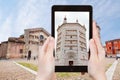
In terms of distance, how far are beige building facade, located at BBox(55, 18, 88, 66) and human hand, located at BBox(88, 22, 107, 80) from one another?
1.53ft

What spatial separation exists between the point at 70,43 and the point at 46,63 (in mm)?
648

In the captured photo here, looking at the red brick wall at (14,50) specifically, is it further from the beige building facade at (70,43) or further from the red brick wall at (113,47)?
the beige building facade at (70,43)

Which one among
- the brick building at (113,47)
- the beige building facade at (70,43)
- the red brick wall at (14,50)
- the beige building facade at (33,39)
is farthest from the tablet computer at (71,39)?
the brick building at (113,47)

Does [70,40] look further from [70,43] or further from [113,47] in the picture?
[113,47]

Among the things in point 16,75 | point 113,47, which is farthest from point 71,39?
point 113,47

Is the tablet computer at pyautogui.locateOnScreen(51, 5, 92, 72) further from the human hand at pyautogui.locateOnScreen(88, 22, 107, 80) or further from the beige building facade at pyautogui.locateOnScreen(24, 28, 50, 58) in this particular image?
the beige building facade at pyautogui.locateOnScreen(24, 28, 50, 58)

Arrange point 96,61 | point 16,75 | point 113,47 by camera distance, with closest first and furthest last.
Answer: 1. point 96,61
2. point 16,75
3. point 113,47

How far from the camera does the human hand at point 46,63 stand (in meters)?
1.64

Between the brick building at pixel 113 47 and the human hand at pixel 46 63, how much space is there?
68586mm

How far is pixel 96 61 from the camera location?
1655 mm

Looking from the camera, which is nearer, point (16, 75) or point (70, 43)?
point (70, 43)

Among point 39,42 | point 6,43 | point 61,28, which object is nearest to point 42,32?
point 39,42

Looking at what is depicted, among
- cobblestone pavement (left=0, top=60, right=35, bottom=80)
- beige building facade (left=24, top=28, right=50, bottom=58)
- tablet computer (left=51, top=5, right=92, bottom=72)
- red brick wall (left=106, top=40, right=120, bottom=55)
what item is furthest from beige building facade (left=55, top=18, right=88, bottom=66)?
red brick wall (left=106, top=40, right=120, bottom=55)

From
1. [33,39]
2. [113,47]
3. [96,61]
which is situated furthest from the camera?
[113,47]
